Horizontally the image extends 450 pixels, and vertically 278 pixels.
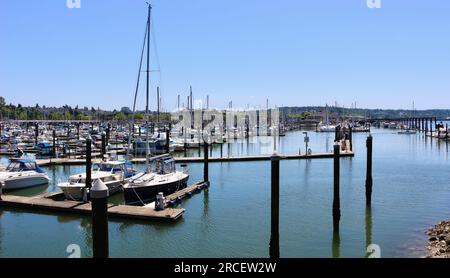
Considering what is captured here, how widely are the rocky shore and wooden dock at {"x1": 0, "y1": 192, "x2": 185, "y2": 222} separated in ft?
42.8

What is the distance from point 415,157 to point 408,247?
47.4m

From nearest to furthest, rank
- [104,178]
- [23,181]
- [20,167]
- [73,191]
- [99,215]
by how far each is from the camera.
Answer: [99,215] < [73,191] < [104,178] < [23,181] < [20,167]

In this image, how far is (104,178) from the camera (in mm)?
31484

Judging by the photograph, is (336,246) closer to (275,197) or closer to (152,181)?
(275,197)

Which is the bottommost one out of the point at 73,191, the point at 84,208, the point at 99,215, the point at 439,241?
the point at 439,241

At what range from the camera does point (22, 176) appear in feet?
116

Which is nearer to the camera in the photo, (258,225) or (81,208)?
(258,225)

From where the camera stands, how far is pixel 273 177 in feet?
53.9

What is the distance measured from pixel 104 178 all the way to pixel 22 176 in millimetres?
8706

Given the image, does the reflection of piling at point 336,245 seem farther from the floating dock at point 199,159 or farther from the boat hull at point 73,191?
the floating dock at point 199,159

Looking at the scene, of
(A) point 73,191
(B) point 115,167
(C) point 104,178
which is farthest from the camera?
(B) point 115,167

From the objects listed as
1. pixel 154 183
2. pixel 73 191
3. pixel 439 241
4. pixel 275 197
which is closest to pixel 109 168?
pixel 73 191

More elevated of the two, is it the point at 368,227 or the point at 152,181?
the point at 152,181
